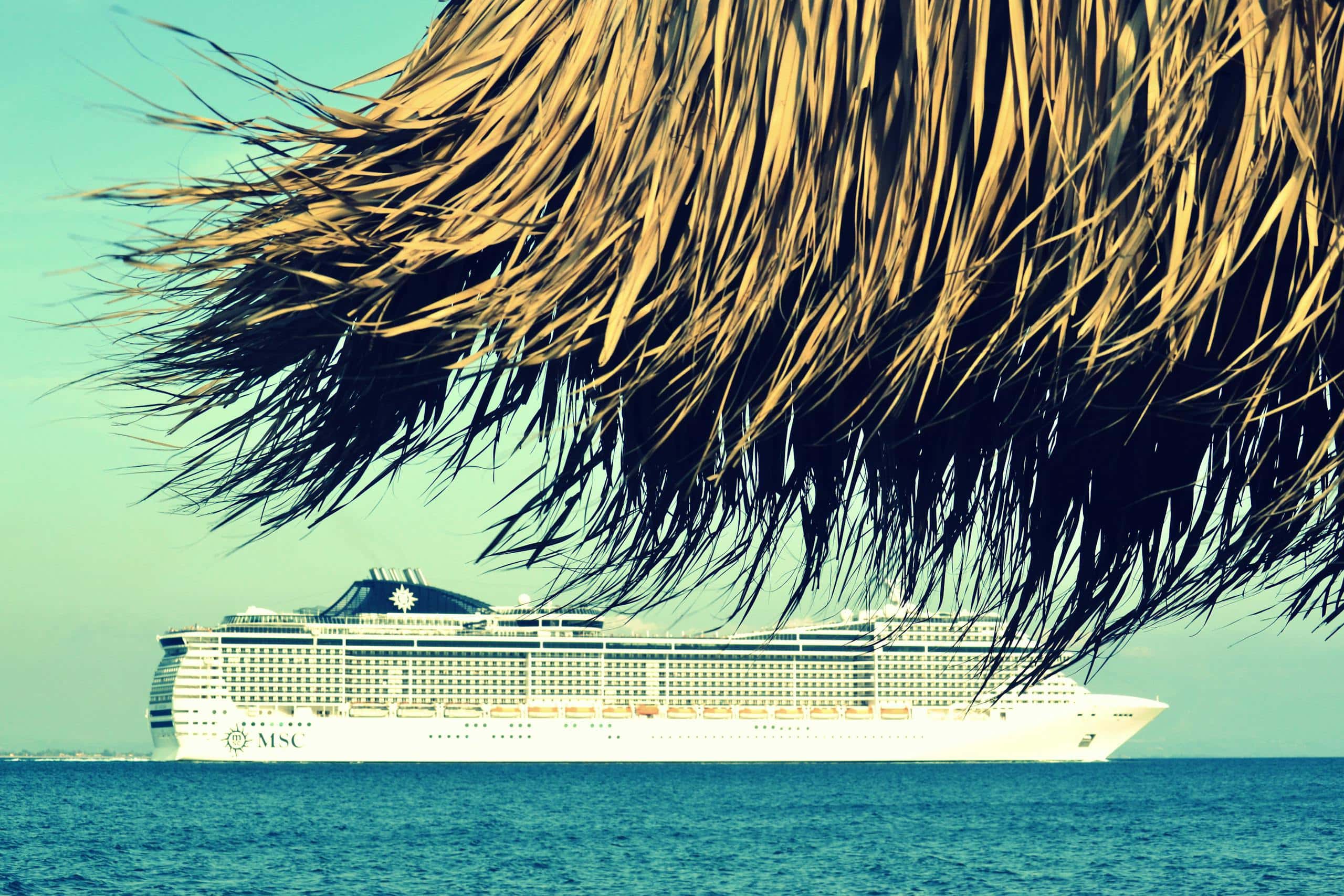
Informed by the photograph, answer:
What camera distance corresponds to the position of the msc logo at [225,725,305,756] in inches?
3027

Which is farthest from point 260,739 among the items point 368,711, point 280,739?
point 368,711

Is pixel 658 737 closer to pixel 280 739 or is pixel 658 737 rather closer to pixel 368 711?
pixel 368 711

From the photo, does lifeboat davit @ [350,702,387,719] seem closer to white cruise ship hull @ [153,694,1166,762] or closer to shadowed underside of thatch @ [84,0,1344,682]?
white cruise ship hull @ [153,694,1166,762]

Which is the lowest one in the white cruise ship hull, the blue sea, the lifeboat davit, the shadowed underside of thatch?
the blue sea

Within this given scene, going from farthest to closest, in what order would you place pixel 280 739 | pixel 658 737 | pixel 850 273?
1. pixel 280 739
2. pixel 658 737
3. pixel 850 273

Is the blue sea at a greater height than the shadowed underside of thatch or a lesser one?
lesser

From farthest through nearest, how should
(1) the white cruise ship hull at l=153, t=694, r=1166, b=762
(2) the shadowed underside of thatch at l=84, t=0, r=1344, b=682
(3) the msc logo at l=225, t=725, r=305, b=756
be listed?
(3) the msc logo at l=225, t=725, r=305, b=756, (1) the white cruise ship hull at l=153, t=694, r=1166, b=762, (2) the shadowed underside of thatch at l=84, t=0, r=1344, b=682

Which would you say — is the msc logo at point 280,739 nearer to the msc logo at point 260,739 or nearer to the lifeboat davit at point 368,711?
the msc logo at point 260,739

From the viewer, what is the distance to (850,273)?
1.24m

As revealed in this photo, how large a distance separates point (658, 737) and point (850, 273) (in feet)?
247

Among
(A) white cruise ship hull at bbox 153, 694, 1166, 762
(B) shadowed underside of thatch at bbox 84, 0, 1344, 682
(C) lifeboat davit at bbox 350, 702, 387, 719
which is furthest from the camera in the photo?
(A) white cruise ship hull at bbox 153, 694, 1166, 762

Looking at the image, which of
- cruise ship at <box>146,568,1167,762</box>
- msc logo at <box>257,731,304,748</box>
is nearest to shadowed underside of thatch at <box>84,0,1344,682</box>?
cruise ship at <box>146,568,1167,762</box>

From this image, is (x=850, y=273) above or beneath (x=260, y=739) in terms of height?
above

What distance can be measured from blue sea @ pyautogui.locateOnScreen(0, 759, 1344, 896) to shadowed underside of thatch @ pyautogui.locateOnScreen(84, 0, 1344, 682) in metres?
33.4
